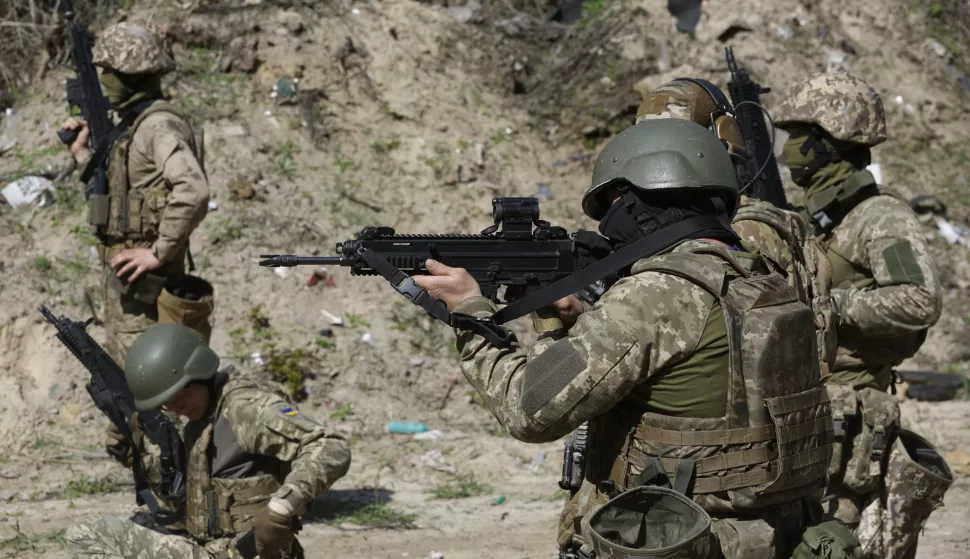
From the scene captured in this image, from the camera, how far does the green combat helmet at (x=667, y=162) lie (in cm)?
304

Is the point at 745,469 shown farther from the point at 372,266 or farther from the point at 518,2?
the point at 518,2

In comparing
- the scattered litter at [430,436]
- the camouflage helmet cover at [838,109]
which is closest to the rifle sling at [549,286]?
the camouflage helmet cover at [838,109]

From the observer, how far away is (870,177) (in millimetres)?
5070

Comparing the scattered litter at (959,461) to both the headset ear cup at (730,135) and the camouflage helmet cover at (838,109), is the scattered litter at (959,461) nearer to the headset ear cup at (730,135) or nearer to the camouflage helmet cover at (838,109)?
the camouflage helmet cover at (838,109)

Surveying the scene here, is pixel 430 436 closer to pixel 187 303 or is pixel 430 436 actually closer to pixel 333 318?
pixel 333 318

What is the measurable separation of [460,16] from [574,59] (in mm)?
1284

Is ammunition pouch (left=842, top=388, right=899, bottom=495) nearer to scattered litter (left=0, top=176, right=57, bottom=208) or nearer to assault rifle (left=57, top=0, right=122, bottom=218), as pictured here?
assault rifle (left=57, top=0, right=122, bottom=218)

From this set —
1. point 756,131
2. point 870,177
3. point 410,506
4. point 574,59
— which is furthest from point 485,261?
point 574,59

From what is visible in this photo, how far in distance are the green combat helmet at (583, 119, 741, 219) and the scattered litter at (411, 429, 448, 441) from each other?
5212 mm

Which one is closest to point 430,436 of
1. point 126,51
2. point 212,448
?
point 126,51

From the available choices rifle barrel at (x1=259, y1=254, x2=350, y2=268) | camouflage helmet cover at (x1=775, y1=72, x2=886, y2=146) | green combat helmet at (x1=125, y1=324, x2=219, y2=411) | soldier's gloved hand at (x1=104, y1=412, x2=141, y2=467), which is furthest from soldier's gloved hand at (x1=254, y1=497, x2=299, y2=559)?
camouflage helmet cover at (x1=775, y1=72, x2=886, y2=146)

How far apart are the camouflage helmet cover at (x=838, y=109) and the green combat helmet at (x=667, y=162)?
214cm

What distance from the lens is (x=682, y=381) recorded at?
115 inches

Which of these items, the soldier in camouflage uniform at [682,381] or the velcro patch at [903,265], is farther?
the velcro patch at [903,265]
